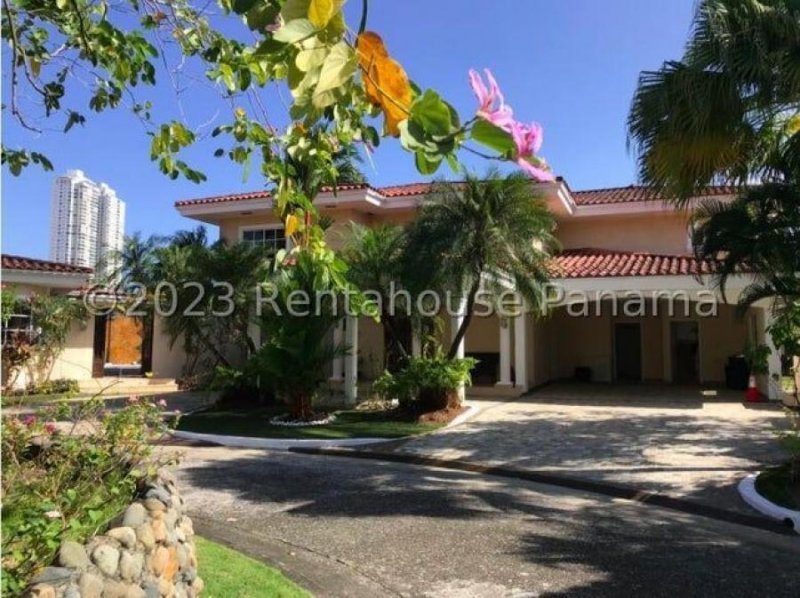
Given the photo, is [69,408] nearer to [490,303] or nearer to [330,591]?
[330,591]

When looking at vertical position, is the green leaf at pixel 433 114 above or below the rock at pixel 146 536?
above

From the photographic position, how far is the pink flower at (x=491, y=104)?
1.53 m

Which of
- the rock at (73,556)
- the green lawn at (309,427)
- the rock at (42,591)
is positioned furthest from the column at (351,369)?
the rock at (42,591)

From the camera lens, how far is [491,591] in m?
5.33

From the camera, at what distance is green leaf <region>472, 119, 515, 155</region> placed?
1499 millimetres

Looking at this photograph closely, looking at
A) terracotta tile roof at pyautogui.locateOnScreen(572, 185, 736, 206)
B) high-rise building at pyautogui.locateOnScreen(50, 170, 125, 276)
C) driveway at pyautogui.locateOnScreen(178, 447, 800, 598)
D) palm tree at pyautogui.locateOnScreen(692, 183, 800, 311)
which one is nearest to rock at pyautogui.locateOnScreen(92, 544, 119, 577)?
driveway at pyautogui.locateOnScreen(178, 447, 800, 598)

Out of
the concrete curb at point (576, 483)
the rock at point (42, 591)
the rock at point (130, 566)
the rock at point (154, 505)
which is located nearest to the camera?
the rock at point (42, 591)

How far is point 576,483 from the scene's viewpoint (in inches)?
368

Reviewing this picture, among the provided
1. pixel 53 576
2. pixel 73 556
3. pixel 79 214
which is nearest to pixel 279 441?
pixel 79 214

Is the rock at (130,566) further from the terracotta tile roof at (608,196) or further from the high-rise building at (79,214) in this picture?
the terracotta tile roof at (608,196)

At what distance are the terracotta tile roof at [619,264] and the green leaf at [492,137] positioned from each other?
660 inches

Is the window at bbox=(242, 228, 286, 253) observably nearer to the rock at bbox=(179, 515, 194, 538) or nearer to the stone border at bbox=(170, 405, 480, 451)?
the stone border at bbox=(170, 405, 480, 451)

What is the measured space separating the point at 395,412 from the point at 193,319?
6.56m

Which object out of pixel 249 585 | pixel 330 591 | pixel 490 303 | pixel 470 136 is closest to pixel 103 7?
pixel 470 136
